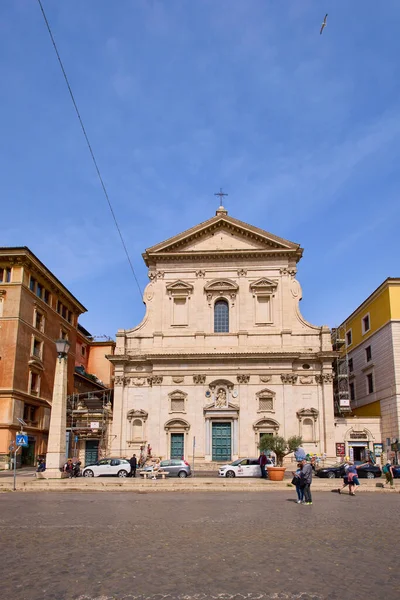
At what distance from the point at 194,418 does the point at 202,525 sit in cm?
2992

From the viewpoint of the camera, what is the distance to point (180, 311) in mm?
44844

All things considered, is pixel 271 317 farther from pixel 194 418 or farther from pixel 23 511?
pixel 23 511

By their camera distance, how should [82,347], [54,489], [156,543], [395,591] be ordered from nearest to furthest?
[395,591], [156,543], [54,489], [82,347]

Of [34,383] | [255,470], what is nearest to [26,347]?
[34,383]

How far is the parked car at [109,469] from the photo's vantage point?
111 feet

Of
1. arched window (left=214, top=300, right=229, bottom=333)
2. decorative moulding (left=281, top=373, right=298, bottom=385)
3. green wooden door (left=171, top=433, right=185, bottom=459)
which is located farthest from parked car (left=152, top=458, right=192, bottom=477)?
arched window (left=214, top=300, right=229, bottom=333)

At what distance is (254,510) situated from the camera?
1569cm

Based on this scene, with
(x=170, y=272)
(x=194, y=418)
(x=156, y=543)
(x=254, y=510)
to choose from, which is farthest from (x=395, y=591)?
(x=170, y=272)

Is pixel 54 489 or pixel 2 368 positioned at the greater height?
pixel 2 368

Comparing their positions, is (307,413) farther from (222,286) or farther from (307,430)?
(222,286)

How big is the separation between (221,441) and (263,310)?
10524 millimetres

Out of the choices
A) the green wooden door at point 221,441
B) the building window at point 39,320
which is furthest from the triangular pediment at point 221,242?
the green wooden door at point 221,441

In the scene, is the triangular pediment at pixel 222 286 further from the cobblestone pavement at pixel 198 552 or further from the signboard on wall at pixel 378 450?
the cobblestone pavement at pixel 198 552

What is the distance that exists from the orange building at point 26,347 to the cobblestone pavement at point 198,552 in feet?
76.1
